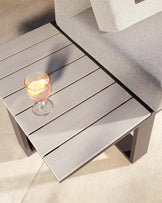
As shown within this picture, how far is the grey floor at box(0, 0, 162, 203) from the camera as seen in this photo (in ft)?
4.65

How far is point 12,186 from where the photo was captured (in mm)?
1465

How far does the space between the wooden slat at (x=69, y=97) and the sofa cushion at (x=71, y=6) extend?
41cm

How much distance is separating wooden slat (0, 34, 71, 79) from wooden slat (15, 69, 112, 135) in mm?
296

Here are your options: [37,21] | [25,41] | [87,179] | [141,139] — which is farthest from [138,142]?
[37,21]

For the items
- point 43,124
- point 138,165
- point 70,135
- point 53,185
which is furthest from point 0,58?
point 138,165

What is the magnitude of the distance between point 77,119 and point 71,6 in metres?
0.70

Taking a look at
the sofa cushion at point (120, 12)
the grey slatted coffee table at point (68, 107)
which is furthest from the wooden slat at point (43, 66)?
the sofa cushion at point (120, 12)

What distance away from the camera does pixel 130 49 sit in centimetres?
129

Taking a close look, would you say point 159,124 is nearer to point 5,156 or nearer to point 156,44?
point 156,44

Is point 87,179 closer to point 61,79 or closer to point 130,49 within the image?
point 61,79

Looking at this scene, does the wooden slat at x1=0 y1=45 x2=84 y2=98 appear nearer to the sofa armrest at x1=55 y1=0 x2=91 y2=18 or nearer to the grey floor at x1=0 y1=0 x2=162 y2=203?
the sofa armrest at x1=55 y1=0 x2=91 y2=18

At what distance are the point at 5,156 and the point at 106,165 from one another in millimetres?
606

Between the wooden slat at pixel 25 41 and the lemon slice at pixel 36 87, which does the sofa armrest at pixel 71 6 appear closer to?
the wooden slat at pixel 25 41

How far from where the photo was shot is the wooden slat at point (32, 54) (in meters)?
1.42
